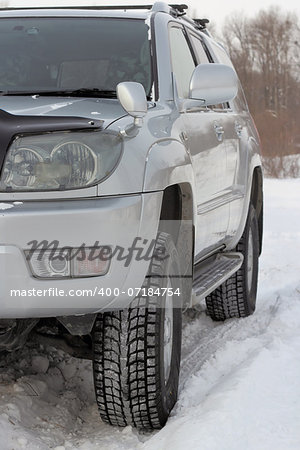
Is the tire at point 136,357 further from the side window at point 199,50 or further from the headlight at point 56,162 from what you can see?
the side window at point 199,50

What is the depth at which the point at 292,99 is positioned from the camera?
46.3 meters

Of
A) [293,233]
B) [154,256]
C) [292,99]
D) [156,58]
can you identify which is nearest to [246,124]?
[156,58]

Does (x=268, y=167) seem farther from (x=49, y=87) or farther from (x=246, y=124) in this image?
(x=49, y=87)

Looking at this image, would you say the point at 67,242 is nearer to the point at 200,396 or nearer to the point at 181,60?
the point at 200,396

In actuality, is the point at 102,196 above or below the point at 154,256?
above

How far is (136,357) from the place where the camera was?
296 cm

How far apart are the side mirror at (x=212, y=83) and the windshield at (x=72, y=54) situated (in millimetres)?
219

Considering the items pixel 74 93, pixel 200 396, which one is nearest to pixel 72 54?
pixel 74 93

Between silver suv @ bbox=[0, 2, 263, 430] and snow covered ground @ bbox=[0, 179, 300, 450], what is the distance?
162mm

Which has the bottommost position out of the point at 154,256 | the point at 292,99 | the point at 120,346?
the point at 292,99

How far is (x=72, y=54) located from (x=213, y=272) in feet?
4.45

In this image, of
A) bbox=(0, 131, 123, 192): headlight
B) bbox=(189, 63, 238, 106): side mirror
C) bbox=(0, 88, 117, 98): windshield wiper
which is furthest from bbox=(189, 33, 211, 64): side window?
bbox=(0, 131, 123, 192): headlight

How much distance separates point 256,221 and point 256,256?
0.27 meters

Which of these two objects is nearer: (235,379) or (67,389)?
(235,379)
